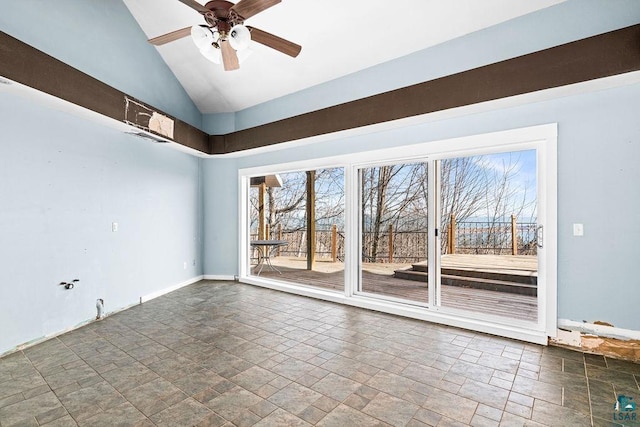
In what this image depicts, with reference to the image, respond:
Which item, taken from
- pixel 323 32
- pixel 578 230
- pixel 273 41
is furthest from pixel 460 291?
pixel 273 41

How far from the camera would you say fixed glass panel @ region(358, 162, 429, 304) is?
4055 millimetres

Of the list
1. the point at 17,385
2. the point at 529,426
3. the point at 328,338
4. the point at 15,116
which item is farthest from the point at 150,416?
the point at 15,116

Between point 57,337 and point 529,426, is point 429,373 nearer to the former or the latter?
point 529,426

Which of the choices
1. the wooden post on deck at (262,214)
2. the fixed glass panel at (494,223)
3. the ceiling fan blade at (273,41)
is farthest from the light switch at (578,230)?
the wooden post on deck at (262,214)

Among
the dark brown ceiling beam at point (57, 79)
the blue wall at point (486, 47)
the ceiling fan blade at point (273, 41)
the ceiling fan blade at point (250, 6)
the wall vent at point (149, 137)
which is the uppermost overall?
the blue wall at point (486, 47)

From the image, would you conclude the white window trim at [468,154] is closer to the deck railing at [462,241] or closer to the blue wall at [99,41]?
the deck railing at [462,241]

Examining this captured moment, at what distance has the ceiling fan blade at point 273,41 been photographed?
8.22ft

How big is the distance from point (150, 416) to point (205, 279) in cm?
402

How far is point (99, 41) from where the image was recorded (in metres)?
3.63

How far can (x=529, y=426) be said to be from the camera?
1.88 m

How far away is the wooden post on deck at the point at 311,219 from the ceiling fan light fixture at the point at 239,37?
459 cm

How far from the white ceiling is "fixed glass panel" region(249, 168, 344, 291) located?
231 cm

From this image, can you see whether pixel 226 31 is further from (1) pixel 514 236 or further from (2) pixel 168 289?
(2) pixel 168 289

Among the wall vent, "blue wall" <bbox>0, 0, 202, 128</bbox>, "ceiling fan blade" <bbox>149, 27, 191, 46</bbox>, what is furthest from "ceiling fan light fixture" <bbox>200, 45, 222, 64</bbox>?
the wall vent
